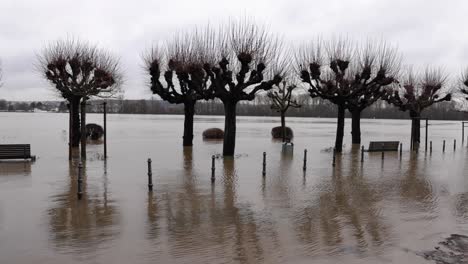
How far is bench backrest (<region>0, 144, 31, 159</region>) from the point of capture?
1833 cm

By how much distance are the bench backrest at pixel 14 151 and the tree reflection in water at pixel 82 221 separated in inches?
288

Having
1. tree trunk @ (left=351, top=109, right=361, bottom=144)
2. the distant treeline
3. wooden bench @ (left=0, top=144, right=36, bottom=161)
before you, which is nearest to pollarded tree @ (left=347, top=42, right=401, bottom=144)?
tree trunk @ (left=351, top=109, right=361, bottom=144)

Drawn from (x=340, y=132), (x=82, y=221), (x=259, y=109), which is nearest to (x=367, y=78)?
(x=340, y=132)

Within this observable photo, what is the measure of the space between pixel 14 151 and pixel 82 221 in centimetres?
1113

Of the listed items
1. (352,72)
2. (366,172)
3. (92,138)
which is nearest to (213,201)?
(366,172)

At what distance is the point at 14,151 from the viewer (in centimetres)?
1861

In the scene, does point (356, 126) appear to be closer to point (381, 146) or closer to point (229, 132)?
point (381, 146)

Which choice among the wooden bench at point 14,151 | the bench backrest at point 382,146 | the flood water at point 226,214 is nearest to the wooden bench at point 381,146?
the bench backrest at point 382,146

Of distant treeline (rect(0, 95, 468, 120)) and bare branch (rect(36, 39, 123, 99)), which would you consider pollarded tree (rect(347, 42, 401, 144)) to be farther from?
distant treeline (rect(0, 95, 468, 120))

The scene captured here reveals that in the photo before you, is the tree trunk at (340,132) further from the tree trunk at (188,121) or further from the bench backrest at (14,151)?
the bench backrest at (14,151)

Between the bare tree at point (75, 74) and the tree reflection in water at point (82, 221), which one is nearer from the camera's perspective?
the tree reflection in water at point (82, 221)

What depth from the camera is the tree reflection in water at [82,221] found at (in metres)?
7.73

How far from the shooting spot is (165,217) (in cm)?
964

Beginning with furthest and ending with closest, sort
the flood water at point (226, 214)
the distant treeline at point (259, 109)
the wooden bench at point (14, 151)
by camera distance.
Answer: the distant treeline at point (259, 109) < the wooden bench at point (14, 151) < the flood water at point (226, 214)
